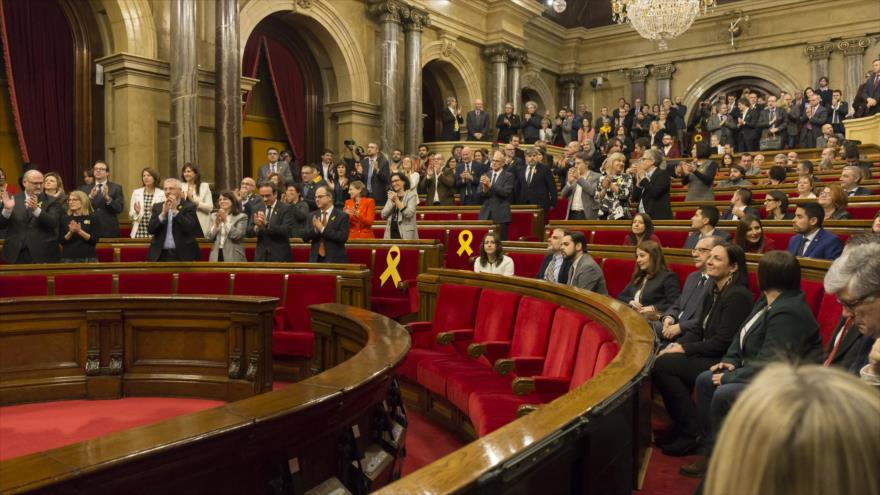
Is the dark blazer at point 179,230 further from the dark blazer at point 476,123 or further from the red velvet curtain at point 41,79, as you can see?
the dark blazer at point 476,123

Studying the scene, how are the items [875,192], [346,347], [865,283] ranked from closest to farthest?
[865,283] → [346,347] → [875,192]

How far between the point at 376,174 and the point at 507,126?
4.30 m

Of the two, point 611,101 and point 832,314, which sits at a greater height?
point 611,101

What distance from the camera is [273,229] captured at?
559 centimetres

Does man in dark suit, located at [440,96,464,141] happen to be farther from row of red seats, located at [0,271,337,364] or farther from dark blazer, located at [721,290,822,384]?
dark blazer, located at [721,290,822,384]

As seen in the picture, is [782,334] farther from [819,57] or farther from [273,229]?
[819,57]

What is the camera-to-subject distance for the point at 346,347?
3.59m

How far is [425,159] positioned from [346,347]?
6.78 m

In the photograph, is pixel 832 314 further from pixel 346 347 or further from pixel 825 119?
pixel 825 119

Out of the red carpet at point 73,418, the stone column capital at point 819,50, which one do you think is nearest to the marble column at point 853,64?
the stone column capital at point 819,50

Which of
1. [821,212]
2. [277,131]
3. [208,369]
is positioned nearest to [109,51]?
[277,131]

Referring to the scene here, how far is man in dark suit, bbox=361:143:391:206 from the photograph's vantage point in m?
9.13

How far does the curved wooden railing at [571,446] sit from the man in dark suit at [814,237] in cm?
211

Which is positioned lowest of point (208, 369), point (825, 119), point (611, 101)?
point (208, 369)
